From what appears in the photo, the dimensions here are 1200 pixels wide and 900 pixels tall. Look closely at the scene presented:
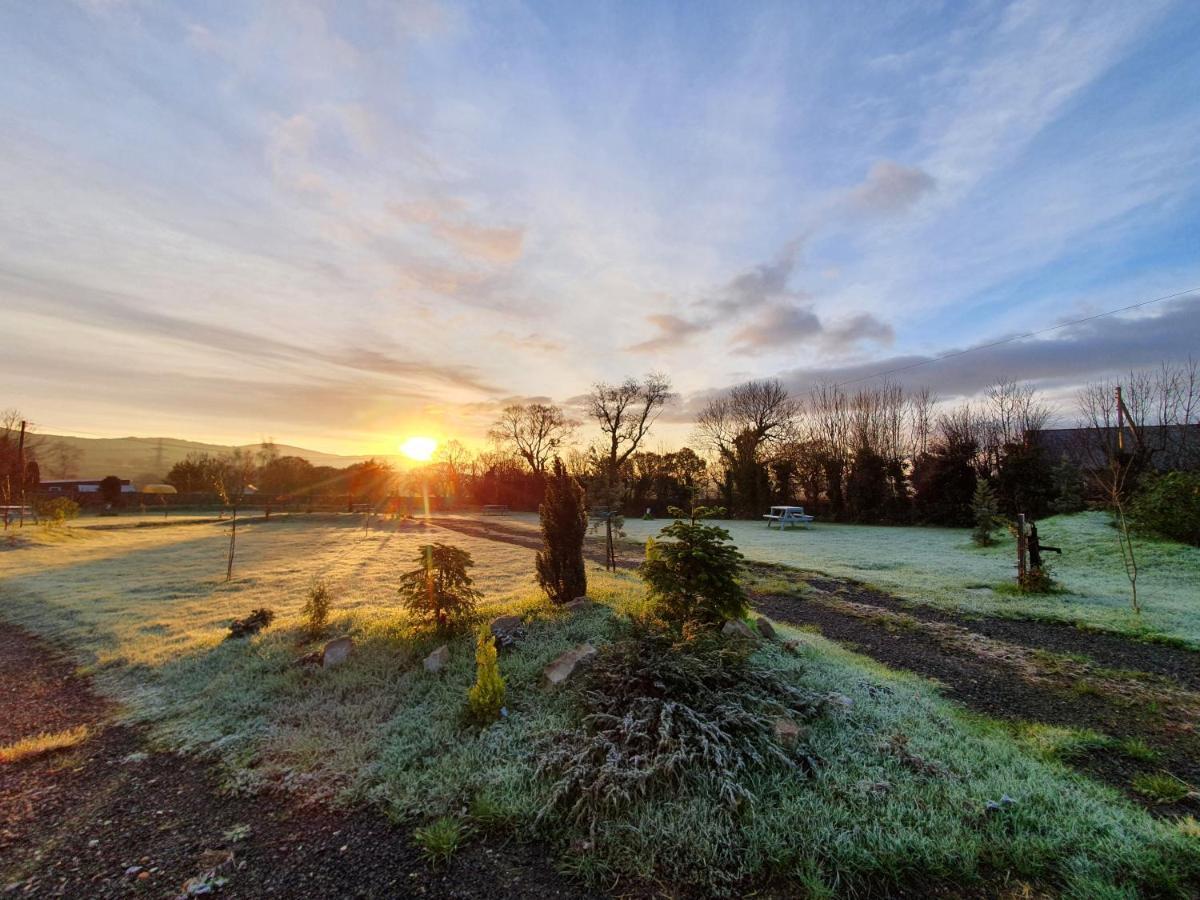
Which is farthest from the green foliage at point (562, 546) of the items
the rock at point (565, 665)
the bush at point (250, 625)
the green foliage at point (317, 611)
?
the bush at point (250, 625)

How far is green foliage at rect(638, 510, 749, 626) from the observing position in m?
4.92

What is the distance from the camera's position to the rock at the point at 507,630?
207 inches

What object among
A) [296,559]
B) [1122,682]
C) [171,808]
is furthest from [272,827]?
[296,559]

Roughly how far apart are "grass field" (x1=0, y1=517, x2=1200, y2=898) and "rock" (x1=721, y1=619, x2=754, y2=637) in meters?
0.24

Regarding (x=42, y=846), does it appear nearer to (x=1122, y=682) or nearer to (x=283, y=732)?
(x=283, y=732)

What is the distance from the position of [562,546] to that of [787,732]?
3.91 metres

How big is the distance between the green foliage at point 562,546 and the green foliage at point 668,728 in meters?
2.51

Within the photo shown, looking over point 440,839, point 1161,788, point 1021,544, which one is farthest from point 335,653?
point 1021,544

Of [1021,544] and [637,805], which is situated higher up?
[1021,544]

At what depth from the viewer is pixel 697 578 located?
16.1ft

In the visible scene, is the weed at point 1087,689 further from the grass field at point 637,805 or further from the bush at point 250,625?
the bush at point 250,625

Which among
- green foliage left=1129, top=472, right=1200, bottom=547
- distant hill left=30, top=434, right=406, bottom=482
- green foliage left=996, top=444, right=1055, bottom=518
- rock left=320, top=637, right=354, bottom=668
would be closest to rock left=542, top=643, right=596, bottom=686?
rock left=320, top=637, right=354, bottom=668

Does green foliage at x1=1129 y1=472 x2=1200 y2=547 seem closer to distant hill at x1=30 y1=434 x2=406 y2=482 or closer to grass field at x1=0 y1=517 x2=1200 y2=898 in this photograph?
grass field at x1=0 y1=517 x2=1200 y2=898

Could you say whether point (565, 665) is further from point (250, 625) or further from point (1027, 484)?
point (1027, 484)
